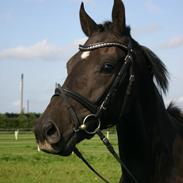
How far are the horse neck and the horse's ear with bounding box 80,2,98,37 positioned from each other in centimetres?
71

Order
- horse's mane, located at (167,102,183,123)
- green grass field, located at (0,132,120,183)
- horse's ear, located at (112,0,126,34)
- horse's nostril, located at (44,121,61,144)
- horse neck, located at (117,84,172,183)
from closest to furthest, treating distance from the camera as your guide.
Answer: horse's nostril, located at (44,121,61,144), horse's ear, located at (112,0,126,34), horse neck, located at (117,84,172,183), horse's mane, located at (167,102,183,123), green grass field, located at (0,132,120,183)

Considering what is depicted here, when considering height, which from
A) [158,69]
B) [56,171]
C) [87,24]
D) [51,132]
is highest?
[87,24]

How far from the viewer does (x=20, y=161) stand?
58.7 feet

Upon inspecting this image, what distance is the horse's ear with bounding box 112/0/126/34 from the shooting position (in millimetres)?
3941

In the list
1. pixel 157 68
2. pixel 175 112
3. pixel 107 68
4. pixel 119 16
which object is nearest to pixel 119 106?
pixel 107 68

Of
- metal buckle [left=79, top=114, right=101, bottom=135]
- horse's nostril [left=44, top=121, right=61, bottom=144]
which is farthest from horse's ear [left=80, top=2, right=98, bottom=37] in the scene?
horse's nostril [left=44, top=121, right=61, bottom=144]

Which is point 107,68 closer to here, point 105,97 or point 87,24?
point 105,97

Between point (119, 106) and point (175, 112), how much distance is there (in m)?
1.01

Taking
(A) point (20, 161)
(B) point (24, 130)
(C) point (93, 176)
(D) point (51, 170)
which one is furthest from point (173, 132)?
(B) point (24, 130)

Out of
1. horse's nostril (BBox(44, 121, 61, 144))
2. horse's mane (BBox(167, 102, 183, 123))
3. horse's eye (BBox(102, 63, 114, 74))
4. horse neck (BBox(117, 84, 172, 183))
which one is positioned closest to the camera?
horse's nostril (BBox(44, 121, 61, 144))

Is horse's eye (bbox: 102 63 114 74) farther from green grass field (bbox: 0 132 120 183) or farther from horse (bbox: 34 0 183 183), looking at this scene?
green grass field (bbox: 0 132 120 183)

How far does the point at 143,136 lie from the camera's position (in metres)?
4.12

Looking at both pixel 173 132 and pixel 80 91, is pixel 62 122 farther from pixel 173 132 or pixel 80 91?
pixel 173 132

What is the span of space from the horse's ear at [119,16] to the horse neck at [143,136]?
1.94ft
